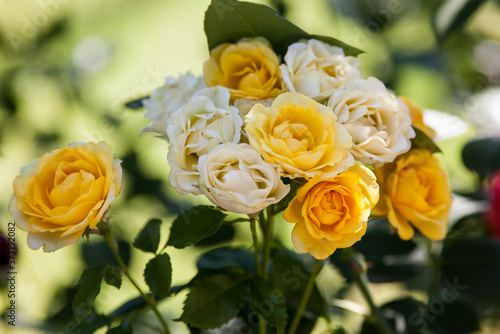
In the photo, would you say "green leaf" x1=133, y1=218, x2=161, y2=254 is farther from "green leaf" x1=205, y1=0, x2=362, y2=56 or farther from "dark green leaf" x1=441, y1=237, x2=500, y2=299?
"dark green leaf" x1=441, y1=237, x2=500, y2=299

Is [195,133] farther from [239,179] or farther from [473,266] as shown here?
[473,266]

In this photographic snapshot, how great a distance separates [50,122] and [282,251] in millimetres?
724

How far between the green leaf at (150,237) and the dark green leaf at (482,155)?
0.47 meters

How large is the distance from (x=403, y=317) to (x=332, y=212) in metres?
0.30

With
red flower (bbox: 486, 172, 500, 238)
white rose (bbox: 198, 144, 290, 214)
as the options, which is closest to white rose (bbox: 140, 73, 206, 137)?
white rose (bbox: 198, 144, 290, 214)

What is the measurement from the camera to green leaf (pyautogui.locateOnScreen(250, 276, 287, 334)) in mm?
396

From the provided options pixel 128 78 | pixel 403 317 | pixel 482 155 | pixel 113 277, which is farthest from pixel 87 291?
pixel 128 78

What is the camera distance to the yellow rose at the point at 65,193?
37cm

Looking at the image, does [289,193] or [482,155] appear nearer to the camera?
[289,193]

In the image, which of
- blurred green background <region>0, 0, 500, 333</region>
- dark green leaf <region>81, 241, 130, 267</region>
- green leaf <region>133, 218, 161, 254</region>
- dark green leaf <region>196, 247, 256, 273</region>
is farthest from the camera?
blurred green background <region>0, 0, 500, 333</region>

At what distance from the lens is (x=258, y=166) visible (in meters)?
0.36

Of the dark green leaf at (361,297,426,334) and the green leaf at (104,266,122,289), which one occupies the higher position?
the green leaf at (104,266,122,289)

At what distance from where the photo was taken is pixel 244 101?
0.43 meters

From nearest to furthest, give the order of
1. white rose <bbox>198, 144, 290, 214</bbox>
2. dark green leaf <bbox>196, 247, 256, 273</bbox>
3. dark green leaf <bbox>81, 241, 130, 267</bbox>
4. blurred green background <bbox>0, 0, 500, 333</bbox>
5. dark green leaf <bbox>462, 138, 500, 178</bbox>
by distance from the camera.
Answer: white rose <bbox>198, 144, 290, 214</bbox> < dark green leaf <bbox>196, 247, 256, 273</bbox> < dark green leaf <bbox>462, 138, 500, 178</bbox> < dark green leaf <bbox>81, 241, 130, 267</bbox> < blurred green background <bbox>0, 0, 500, 333</bbox>
